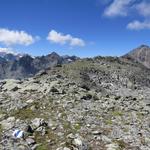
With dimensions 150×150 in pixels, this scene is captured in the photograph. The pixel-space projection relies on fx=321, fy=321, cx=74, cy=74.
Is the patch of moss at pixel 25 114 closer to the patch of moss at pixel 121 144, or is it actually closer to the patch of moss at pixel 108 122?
the patch of moss at pixel 108 122

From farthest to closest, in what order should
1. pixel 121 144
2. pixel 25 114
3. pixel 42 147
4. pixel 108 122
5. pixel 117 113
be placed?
pixel 117 113, pixel 25 114, pixel 108 122, pixel 121 144, pixel 42 147


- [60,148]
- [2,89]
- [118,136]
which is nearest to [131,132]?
[118,136]

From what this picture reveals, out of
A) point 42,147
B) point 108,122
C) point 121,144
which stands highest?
point 108,122

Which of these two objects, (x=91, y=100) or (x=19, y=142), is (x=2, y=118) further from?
(x=91, y=100)

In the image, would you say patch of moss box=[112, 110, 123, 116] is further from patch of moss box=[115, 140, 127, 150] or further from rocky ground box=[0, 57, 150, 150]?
patch of moss box=[115, 140, 127, 150]

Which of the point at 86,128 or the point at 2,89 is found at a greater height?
the point at 2,89

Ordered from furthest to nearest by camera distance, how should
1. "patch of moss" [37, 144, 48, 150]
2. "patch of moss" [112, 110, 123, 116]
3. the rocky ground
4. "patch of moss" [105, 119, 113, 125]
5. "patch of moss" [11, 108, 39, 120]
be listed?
"patch of moss" [112, 110, 123, 116] < "patch of moss" [11, 108, 39, 120] < "patch of moss" [105, 119, 113, 125] < the rocky ground < "patch of moss" [37, 144, 48, 150]

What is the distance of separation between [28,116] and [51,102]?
15.8 ft

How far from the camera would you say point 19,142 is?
88.2 ft

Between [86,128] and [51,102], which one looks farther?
[51,102]

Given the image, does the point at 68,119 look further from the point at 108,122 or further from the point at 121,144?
the point at 121,144

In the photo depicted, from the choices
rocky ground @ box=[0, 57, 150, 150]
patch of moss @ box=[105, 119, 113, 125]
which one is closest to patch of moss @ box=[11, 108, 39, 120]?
rocky ground @ box=[0, 57, 150, 150]

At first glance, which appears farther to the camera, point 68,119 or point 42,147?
point 68,119

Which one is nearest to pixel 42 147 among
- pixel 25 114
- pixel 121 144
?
pixel 121 144
